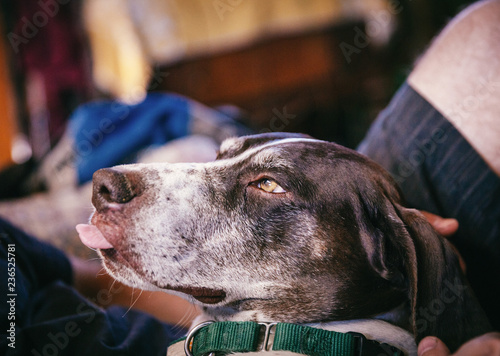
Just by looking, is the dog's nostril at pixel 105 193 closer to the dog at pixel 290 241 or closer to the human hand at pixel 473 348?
the dog at pixel 290 241

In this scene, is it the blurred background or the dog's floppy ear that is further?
the blurred background

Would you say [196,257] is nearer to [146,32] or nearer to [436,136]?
[436,136]

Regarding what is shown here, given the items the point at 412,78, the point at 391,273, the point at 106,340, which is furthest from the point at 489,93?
the point at 106,340

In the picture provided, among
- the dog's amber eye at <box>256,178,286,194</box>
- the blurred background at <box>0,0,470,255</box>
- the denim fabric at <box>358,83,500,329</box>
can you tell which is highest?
the denim fabric at <box>358,83,500,329</box>

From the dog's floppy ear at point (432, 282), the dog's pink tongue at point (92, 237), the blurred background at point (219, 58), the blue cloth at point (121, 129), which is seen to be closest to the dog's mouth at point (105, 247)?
the dog's pink tongue at point (92, 237)

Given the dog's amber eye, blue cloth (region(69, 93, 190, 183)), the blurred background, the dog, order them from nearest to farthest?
the dog, the dog's amber eye, blue cloth (region(69, 93, 190, 183)), the blurred background

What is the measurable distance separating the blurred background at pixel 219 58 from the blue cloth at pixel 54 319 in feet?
8.67

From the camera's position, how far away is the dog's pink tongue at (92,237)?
1.13m

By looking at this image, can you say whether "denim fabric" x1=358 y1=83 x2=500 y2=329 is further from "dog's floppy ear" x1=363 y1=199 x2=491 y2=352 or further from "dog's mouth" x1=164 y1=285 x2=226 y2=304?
"dog's mouth" x1=164 y1=285 x2=226 y2=304

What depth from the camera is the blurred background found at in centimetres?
521

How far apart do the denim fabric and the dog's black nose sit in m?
1.22

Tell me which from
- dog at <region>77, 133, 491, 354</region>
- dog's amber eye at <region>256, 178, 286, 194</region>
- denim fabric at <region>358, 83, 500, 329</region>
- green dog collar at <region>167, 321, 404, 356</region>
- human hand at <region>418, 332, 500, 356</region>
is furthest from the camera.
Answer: denim fabric at <region>358, 83, 500, 329</region>

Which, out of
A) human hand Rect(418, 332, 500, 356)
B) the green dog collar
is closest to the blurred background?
the green dog collar

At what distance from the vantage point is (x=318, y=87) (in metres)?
6.49
